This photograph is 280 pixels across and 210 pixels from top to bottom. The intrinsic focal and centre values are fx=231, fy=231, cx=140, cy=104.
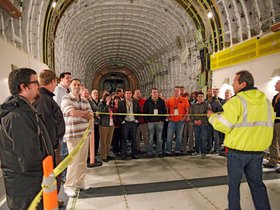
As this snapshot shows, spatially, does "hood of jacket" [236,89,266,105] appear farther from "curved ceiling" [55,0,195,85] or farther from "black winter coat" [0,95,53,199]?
"curved ceiling" [55,0,195,85]

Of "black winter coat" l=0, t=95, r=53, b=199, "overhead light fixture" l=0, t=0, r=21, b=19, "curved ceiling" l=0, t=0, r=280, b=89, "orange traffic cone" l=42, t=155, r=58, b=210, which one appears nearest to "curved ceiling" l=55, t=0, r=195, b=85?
"curved ceiling" l=0, t=0, r=280, b=89

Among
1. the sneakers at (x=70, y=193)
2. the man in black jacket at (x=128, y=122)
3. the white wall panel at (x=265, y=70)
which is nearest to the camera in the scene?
the sneakers at (x=70, y=193)

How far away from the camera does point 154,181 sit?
174 inches

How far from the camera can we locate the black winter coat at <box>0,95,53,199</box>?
5.71 feet

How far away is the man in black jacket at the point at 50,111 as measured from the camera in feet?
8.96

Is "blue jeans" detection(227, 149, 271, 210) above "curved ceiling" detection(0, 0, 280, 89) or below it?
below

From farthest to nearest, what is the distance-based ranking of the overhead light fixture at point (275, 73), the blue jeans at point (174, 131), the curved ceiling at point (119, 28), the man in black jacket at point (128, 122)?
the curved ceiling at point (119, 28), the blue jeans at point (174, 131), the man in black jacket at point (128, 122), the overhead light fixture at point (275, 73)

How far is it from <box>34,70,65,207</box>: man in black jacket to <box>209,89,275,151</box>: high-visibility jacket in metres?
1.94

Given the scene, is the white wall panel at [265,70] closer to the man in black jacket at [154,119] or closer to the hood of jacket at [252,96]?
the man in black jacket at [154,119]

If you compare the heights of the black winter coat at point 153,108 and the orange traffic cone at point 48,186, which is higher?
the black winter coat at point 153,108

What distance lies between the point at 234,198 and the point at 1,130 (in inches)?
102

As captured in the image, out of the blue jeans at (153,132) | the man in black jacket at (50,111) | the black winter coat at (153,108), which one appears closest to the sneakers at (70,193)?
the man in black jacket at (50,111)

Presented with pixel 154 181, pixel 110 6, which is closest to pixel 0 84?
pixel 154 181

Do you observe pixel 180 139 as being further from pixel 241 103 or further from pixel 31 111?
pixel 31 111
